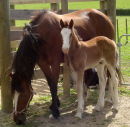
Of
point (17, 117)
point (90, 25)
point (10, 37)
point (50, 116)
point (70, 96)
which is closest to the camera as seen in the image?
point (17, 117)

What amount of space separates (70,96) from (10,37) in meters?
2.02

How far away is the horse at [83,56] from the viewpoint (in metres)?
3.57

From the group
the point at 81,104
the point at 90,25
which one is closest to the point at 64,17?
the point at 90,25

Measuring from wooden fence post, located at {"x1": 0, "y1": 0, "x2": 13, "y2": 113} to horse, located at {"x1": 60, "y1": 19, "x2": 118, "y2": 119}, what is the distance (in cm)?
108

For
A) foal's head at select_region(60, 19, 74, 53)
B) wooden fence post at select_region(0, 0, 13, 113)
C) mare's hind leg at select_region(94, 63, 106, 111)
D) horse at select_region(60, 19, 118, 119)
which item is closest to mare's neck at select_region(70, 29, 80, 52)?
horse at select_region(60, 19, 118, 119)

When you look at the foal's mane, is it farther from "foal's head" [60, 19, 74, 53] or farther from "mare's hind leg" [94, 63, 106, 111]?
"mare's hind leg" [94, 63, 106, 111]

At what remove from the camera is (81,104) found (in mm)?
3959

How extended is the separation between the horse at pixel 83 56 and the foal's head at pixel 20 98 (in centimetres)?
82

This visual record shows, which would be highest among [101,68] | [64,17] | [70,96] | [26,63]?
[64,17]

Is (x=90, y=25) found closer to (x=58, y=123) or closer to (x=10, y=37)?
(x=10, y=37)

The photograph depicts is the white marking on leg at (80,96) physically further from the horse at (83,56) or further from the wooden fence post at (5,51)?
the wooden fence post at (5,51)

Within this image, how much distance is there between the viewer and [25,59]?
3.68 metres

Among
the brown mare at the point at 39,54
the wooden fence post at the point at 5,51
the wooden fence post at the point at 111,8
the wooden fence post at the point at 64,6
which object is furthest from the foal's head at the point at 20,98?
the wooden fence post at the point at 111,8

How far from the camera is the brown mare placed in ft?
11.9
